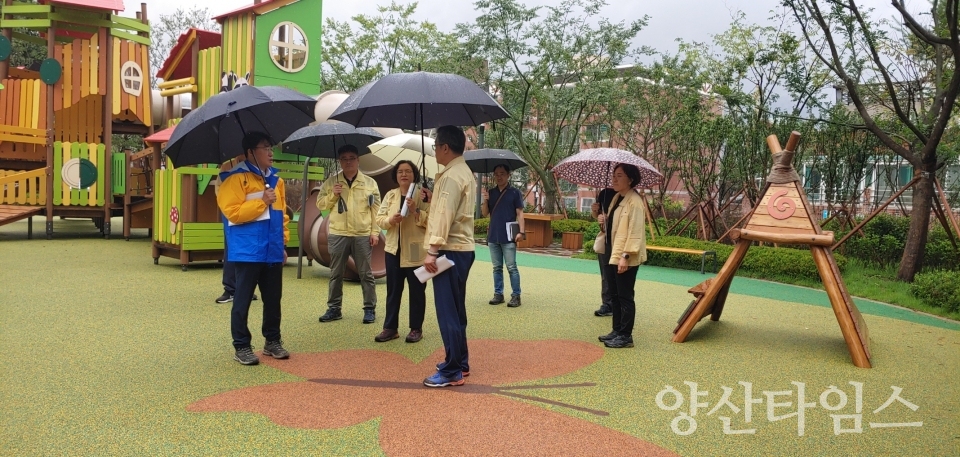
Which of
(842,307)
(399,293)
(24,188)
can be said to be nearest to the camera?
(842,307)

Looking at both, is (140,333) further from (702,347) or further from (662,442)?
(702,347)

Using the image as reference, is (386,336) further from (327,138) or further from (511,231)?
(327,138)

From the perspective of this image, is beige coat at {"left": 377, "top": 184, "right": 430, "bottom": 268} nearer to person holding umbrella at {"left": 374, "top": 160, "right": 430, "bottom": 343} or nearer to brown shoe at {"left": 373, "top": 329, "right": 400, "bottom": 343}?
person holding umbrella at {"left": 374, "top": 160, "right": 430, "bottom": 343}

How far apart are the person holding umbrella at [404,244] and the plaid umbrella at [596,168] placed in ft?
5.54

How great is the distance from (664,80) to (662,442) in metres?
17.4

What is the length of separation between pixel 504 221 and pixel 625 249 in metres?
2.26

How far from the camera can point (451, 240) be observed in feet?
13.8

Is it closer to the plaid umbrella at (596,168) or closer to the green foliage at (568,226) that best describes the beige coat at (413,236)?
the plaid umbrella at (596,168)

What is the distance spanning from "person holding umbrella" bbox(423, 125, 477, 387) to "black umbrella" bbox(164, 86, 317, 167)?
1242 millimetres

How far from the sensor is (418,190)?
475 cm

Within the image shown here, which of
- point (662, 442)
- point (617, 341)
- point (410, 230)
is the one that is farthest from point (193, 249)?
point (662, 442)

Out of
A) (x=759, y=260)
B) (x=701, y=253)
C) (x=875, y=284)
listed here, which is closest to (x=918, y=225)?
(x=875, y=284)

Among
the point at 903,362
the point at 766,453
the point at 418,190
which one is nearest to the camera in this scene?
the point at 766,453

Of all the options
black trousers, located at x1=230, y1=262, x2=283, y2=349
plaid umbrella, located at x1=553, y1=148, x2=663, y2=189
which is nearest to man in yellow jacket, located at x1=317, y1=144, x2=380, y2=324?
black trousers, located at x1=230, y1=262, x2=283, y2=349
